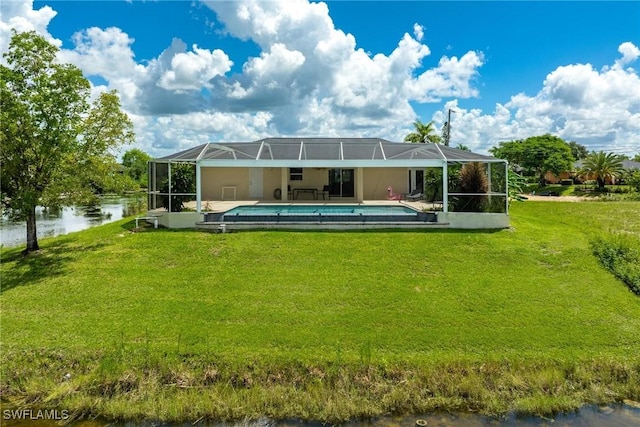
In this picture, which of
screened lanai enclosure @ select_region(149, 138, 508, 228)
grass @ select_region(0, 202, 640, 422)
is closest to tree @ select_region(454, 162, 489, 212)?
screened lanai enclosure @ select_region(149, 138, 508, 228)

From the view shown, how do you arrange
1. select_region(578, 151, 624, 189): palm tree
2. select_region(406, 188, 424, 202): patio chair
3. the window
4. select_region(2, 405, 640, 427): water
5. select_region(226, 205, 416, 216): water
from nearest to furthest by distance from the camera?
select_region(2, 405, 640, 427): water → select_region(226, 205, 416, 216): water → select_region(406, 188, 424, 202): patio chair → the window → select_region(578, 151, 624, 189): palm tree

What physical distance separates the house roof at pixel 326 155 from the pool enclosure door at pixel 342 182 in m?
3.79

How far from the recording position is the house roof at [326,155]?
49.3 feet

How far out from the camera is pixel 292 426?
5926 millimetres

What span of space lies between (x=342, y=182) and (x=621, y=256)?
12785 mm

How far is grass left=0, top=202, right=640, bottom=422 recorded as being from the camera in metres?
6.45

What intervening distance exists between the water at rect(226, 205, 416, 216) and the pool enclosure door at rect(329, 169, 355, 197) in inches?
170

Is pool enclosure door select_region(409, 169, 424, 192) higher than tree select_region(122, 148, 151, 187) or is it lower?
lower

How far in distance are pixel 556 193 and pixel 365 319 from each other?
32637 mm

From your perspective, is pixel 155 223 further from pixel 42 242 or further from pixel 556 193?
pixel 556 193

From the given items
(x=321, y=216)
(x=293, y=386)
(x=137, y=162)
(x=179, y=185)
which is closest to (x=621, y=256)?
(x=321, y=216)

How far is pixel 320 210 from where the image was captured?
53.2ft

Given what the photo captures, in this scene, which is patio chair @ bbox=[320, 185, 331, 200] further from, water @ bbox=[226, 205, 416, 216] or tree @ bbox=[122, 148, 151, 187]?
tree @ bbox=[122, 148, 151, 187]

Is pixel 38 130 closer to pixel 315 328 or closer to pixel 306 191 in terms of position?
pixel 315 328
